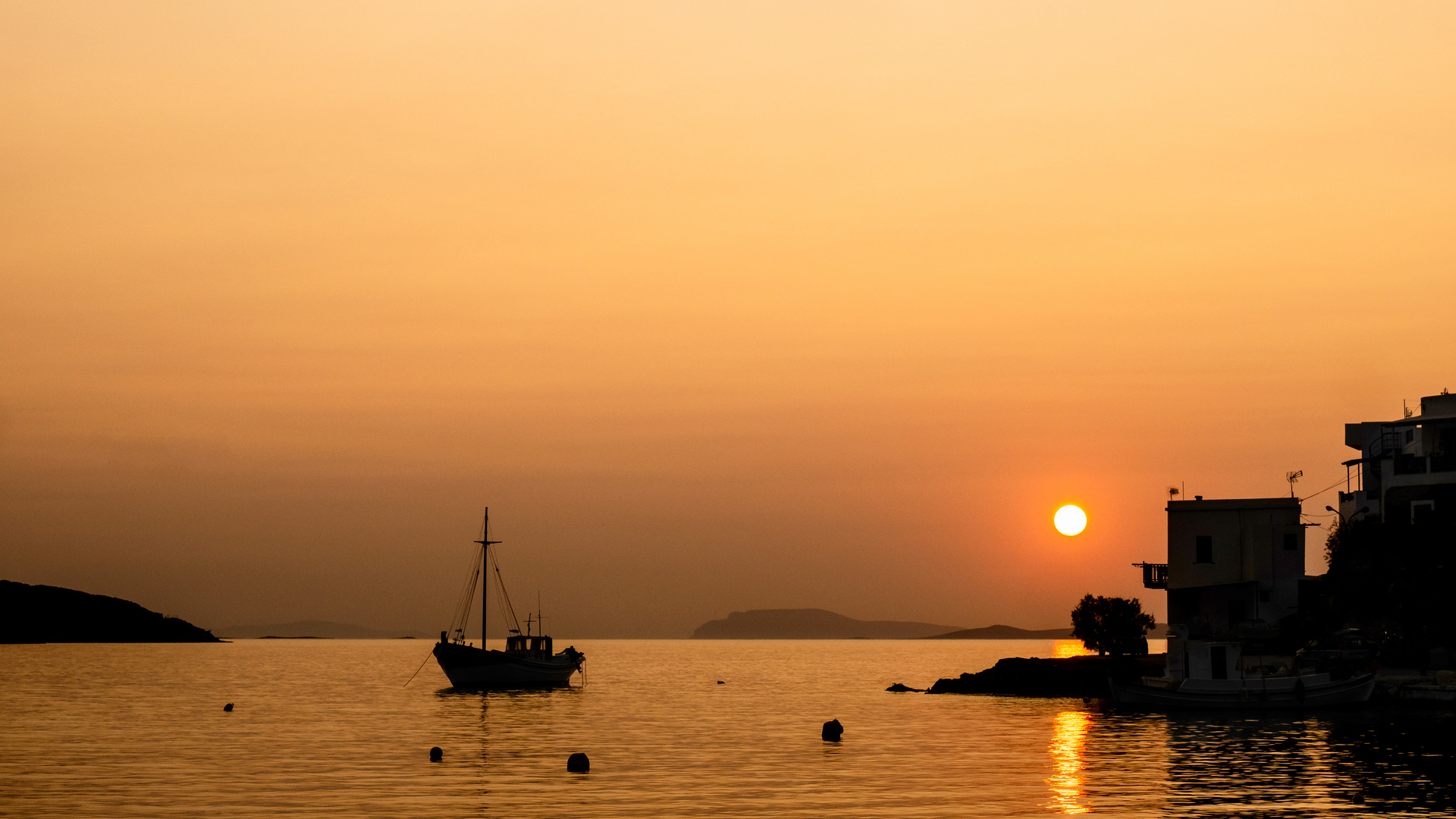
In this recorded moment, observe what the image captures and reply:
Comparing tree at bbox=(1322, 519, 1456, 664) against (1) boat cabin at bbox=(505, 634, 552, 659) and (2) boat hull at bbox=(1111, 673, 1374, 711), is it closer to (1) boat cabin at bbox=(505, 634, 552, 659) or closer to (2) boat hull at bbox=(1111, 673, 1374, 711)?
(2) boat hull at bbox=(1111, 673, 1374, 711)

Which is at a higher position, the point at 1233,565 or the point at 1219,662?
the point at 1233,565

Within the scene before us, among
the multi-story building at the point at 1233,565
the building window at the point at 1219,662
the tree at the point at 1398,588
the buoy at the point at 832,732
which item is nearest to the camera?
the buoy at the point at 832,732

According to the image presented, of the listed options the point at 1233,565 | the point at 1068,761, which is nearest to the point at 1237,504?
the point at 1233,565

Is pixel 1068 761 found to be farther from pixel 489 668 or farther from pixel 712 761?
pixel 489 668

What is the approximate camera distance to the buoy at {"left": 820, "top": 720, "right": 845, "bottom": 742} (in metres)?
77.1

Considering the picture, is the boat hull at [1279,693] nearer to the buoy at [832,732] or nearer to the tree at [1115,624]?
the buoy at [832,732]

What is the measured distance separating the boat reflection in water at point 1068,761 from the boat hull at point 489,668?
5474 centimetres

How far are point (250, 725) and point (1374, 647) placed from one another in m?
69.1

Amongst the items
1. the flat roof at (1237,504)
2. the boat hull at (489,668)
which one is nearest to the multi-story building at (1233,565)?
the flat roof at (1237,504)

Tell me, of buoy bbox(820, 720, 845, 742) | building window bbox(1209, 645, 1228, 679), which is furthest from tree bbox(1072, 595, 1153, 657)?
buoy bbox(820, 720, 845, 742)

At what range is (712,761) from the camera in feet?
217

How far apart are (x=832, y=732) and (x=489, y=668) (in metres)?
57.8

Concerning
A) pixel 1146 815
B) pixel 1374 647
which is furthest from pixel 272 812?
pixel 1374 647

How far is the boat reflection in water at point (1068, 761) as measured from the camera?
49000mm
